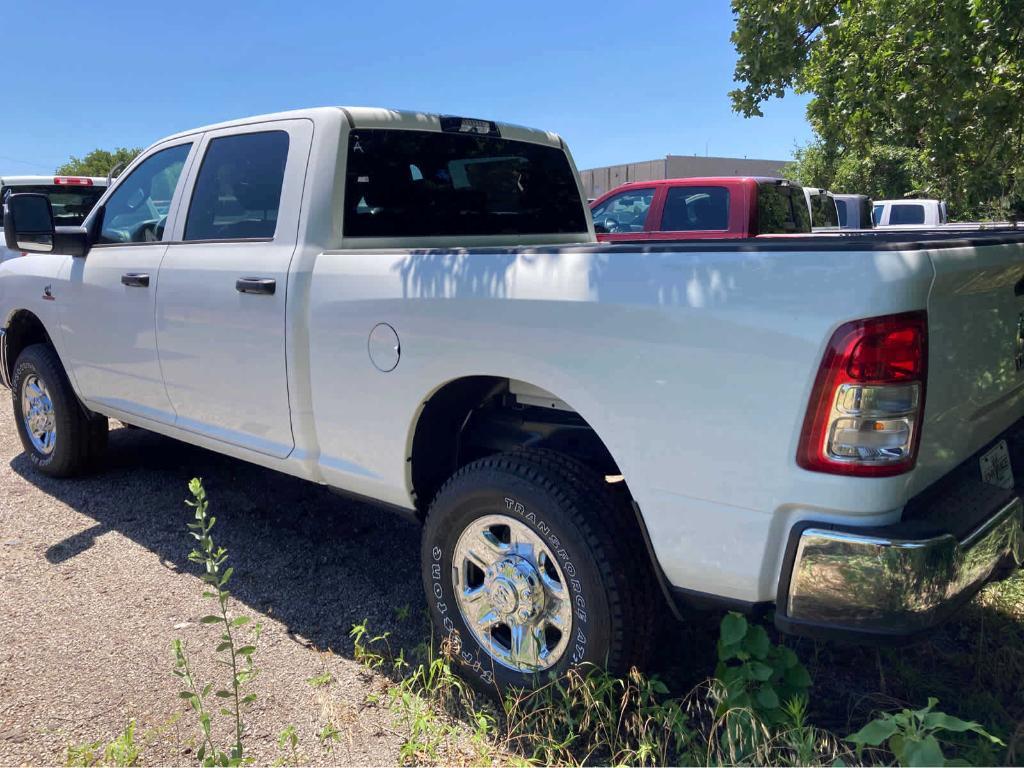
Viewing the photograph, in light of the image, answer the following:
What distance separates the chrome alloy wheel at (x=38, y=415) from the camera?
5.35 m

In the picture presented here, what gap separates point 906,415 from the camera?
2174mm

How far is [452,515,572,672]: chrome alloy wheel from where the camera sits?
9.18 feet

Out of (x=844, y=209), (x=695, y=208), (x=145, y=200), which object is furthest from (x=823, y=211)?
(x=145, y=200)

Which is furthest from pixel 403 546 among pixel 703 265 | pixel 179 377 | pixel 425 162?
pixel 703 265

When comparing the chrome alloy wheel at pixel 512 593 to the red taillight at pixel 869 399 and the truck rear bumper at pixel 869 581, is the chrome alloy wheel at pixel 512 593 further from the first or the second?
the red taillight at pixel 869 399

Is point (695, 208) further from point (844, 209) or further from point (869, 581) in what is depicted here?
point (844, 209)

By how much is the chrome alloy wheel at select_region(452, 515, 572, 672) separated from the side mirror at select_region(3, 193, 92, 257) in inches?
124

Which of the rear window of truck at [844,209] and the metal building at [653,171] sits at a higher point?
the metal building at [653,171]

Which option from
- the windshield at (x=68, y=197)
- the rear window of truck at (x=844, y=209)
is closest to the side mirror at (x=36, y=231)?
the windshield at (x=68, y=197)

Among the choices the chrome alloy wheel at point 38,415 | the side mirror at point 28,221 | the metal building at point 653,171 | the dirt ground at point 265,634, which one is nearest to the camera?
the dirt ground at point 265,634

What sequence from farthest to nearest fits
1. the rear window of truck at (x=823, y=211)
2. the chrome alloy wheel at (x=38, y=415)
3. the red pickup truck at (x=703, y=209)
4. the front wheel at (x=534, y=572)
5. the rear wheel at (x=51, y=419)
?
the rear window of truck at (x=823, y=211)
the red pickup truck at (x=703, y=209)
the chrome alloy wheel at (x=38, y=415)
the rear wheel at (x=51, y=419)
the front wheel at (x=534, y=572)

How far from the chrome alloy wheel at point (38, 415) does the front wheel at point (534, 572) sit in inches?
135

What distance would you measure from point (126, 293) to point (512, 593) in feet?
9.19

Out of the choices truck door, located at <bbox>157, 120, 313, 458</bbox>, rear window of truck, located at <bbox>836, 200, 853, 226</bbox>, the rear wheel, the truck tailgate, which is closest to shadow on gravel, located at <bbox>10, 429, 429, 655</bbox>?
the rear wheel
